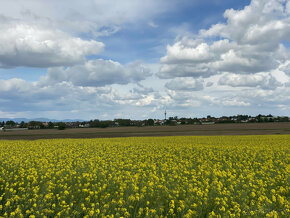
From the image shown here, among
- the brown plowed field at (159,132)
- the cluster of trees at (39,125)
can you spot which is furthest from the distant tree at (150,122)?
the brown plowed field at (159,132)

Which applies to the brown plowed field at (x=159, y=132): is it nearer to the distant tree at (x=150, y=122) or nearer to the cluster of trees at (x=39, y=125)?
the cluster of trees at (x=39, y=125)

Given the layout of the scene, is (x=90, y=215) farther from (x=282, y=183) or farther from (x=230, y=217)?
(x=282, y=183)

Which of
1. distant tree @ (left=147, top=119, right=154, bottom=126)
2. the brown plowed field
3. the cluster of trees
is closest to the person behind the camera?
the brown plowed field

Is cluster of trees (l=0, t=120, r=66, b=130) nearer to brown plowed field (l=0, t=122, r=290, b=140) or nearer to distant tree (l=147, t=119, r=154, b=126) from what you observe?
brown plowed field (l=0, t=122, r=290, b=140)

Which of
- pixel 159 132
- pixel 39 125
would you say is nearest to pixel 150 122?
pixel 39 125

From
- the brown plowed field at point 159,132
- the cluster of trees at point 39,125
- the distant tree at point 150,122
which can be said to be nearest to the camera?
the brown plowed field at point 159,132

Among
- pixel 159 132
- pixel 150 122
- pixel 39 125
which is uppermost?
pixel 150 122

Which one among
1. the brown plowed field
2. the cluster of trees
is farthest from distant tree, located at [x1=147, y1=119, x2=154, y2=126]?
the brown plowed field

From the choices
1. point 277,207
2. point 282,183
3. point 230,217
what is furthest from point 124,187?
point 282,183

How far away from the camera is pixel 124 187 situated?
9.33 metres

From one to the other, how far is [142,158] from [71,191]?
8.39 metres

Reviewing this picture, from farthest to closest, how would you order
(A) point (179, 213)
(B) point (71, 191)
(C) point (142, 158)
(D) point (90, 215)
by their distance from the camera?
(C) point (142, 158)
(B) point (71, 191)
(A) point (179, 213)
(D) point (90, 215)

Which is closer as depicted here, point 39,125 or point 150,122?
point 150,122

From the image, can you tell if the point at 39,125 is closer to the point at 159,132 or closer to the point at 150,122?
the point at 150,122
